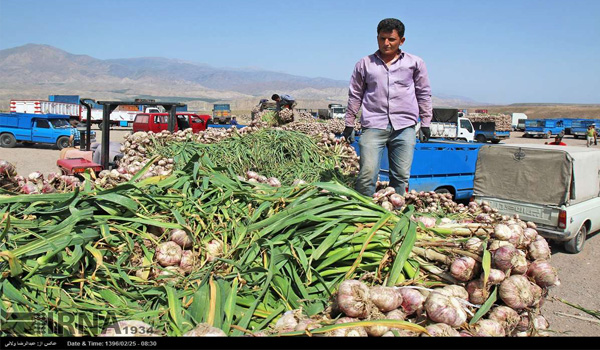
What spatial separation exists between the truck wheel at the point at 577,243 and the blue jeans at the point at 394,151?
13.5 ft

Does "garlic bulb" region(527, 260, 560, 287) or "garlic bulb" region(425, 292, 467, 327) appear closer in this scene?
"garlic bulb" region(425, 292, 467, 327)

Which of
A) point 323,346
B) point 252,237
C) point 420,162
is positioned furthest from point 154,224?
point 420,162

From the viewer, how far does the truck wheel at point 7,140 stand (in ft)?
71.5

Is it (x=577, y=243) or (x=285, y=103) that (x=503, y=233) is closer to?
(x=577, y=243)

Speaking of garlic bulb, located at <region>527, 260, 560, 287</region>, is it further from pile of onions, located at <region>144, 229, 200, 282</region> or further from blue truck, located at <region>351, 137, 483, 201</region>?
blue truck, located at <region>351, 137, 483, 201</region>

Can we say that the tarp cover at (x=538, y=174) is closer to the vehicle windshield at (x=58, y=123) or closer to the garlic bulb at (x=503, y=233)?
the garlic bulb at (x=503, y=233)

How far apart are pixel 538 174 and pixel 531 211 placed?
22.5 inches

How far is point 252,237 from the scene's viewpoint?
244 centimetres

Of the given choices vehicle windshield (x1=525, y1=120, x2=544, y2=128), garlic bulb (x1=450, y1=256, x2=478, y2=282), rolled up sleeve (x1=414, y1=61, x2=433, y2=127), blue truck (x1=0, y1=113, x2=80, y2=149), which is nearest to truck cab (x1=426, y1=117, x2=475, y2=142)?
vehicle windshield (x1=525, y1=120, x2=544, y2=128)

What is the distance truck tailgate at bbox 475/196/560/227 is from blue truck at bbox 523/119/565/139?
123 feet

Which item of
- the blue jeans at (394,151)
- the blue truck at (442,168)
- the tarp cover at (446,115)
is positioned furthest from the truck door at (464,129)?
the blue jeans at (394,151)

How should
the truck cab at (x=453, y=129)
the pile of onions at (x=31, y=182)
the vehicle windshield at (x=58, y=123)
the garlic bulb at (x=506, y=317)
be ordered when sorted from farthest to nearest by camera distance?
1. the truck cab at (x=453, y=129)
2. the vehicle windshield at (x=58, y=123)
3. the pile of onions at (x=31, y=182)
4. the garlic bulb at (x=506, y=317)

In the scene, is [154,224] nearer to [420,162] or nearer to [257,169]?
[257,169]

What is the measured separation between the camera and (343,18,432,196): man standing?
4.04m
